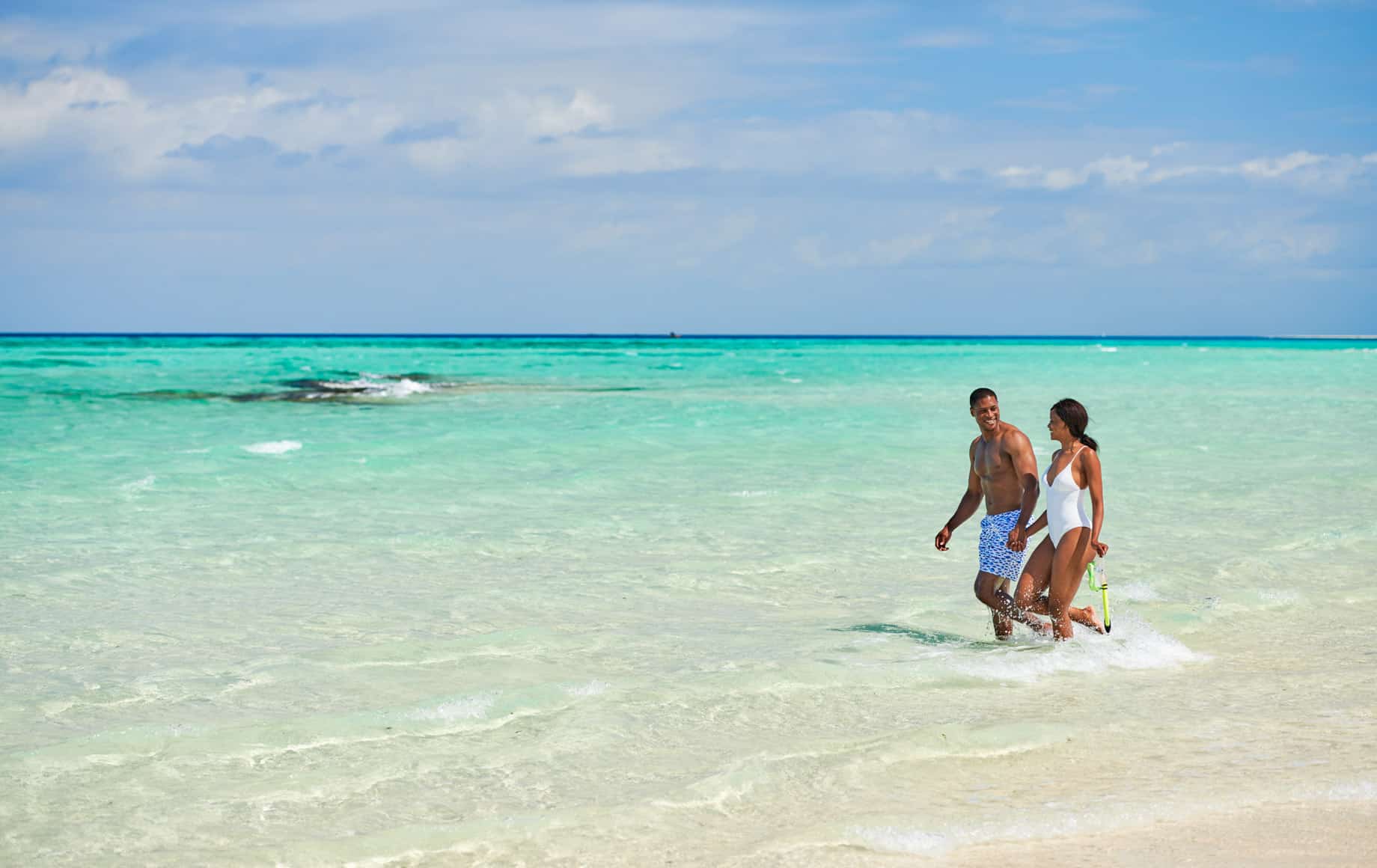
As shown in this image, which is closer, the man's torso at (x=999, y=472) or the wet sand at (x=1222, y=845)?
the wet sand at (x=1222, y=845)

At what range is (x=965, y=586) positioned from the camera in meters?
8.21

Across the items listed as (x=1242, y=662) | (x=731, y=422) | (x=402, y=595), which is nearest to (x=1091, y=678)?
(x=1242, y=662)

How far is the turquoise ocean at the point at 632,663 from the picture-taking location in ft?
13.9

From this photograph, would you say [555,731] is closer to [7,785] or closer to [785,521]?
[7,785]

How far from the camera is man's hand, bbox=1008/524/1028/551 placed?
6.29 metres

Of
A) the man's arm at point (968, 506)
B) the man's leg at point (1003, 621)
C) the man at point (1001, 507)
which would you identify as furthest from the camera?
the man's arm at point (968, 506)

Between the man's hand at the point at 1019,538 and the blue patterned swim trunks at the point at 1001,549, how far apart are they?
0.07 m

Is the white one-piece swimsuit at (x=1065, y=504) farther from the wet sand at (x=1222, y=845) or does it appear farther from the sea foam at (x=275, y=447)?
the sea foam at (x=275, y=447)

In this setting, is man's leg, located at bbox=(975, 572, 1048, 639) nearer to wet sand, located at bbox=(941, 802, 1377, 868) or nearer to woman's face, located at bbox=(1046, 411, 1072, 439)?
woman's face, located at bbox=(1046, 411, 1072, 439)

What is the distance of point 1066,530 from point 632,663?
2296 mm

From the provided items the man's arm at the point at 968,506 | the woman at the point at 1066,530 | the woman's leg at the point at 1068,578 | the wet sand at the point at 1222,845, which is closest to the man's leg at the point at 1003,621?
the woman at the point at 1066,530

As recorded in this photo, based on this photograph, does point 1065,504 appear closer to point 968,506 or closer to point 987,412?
point 987,412

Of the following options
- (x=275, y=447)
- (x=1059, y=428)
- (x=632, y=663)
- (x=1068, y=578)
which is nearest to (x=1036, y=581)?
(x=1068, y=578)

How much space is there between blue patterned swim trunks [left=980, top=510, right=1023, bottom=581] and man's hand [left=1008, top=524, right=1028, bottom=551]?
0.07 m
